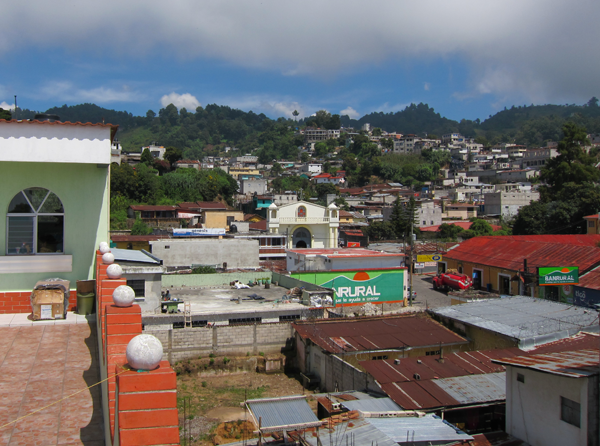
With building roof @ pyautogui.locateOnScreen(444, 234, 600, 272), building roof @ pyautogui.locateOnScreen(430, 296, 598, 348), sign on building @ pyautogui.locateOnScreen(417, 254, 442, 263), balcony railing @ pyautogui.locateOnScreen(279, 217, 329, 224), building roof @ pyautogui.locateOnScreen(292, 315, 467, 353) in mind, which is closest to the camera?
building roof @ pyautogui.locateOnScreen(430, 296, 598, 348)

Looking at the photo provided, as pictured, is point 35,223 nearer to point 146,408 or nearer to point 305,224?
point 146,408

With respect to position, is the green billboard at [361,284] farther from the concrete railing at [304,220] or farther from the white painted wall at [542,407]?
the concrete railing at [304,220]

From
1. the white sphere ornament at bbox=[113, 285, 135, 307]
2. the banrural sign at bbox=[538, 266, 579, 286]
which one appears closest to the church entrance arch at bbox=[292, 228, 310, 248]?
the banrural sign at bbox=[538, 266, 579, 286]

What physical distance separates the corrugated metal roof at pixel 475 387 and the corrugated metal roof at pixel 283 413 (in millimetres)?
3646

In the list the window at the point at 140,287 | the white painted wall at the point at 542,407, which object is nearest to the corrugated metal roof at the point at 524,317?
the white painted wall at the point at 542,407

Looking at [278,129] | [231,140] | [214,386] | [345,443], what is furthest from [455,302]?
[231,140]

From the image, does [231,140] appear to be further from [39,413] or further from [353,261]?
[39,413]

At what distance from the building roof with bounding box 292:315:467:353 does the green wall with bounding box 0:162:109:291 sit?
889 cm

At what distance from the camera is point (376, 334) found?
16.3 metres

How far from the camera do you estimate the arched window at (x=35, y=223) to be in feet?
26.2

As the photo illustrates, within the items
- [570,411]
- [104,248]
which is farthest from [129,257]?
[570,411]

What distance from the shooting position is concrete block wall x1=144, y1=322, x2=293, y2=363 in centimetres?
1759

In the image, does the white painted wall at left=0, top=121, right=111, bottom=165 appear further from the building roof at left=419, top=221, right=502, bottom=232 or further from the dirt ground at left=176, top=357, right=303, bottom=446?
the building roof at left=419, top=221, right=502, bottom=232

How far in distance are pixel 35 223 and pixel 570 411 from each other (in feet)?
33.6
